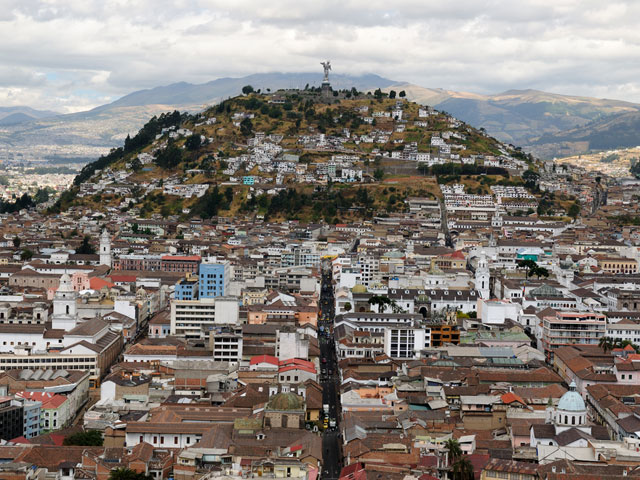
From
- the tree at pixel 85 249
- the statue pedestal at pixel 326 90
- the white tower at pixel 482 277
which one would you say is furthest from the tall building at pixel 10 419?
the statue pedestal at pixel 326 90

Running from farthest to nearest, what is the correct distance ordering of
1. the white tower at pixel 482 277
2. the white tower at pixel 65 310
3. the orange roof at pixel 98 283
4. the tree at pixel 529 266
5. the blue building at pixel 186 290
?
1. the tree at pixel 529 266
2. the orange roof at pixel 98 283
3. the white tower at pixel 482 277
4. the blue building at pixel 186 290
5. the white tower at pixel 65 310

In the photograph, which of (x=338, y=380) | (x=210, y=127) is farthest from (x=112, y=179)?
(x=338, y=380)

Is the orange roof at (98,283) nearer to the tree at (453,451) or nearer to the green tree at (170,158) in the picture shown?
the tree at (453,451)

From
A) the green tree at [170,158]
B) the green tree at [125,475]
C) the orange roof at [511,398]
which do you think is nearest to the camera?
the green tree at [125,475]

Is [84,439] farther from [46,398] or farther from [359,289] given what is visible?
[359,289]

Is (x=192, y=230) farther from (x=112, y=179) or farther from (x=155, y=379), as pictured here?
(x=155, y=379)

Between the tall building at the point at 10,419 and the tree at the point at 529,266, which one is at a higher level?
the tree at the point at 529,266

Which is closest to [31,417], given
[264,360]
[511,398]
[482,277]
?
[264,360]

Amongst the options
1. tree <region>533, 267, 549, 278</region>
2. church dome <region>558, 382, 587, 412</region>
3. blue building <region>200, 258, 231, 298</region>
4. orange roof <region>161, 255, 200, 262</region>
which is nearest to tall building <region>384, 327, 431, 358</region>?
blue building <region>200, 258, 231, 298</region>

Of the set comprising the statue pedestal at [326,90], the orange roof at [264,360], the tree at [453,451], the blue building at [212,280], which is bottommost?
the orange roof at [264,360]
